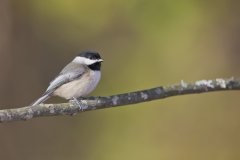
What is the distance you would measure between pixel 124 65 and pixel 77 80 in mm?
1813

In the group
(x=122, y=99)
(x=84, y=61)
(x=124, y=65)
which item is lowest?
(x=122, y=99)

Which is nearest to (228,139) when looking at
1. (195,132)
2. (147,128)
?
(195,132)

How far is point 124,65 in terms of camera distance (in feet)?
16.7

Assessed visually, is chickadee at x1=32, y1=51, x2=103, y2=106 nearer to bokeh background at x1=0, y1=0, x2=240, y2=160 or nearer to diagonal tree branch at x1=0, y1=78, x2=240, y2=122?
diagonal tree branch at x1=0, y1=78, x2=240, y2=122

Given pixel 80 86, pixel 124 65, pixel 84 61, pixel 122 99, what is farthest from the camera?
pixel 124 65

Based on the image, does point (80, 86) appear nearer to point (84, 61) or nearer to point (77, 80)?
point (77, 80)

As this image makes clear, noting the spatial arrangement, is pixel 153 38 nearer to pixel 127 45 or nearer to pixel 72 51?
pixel 127 45

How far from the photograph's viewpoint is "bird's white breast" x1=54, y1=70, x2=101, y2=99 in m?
3.26

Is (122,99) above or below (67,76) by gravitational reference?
below

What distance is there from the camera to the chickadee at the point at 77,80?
10.7 feet

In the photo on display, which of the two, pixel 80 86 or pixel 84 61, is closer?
pixel 80 86

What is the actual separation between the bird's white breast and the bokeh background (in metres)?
1.67

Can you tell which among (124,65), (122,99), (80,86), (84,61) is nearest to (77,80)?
(80,86)

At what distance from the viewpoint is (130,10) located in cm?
504
